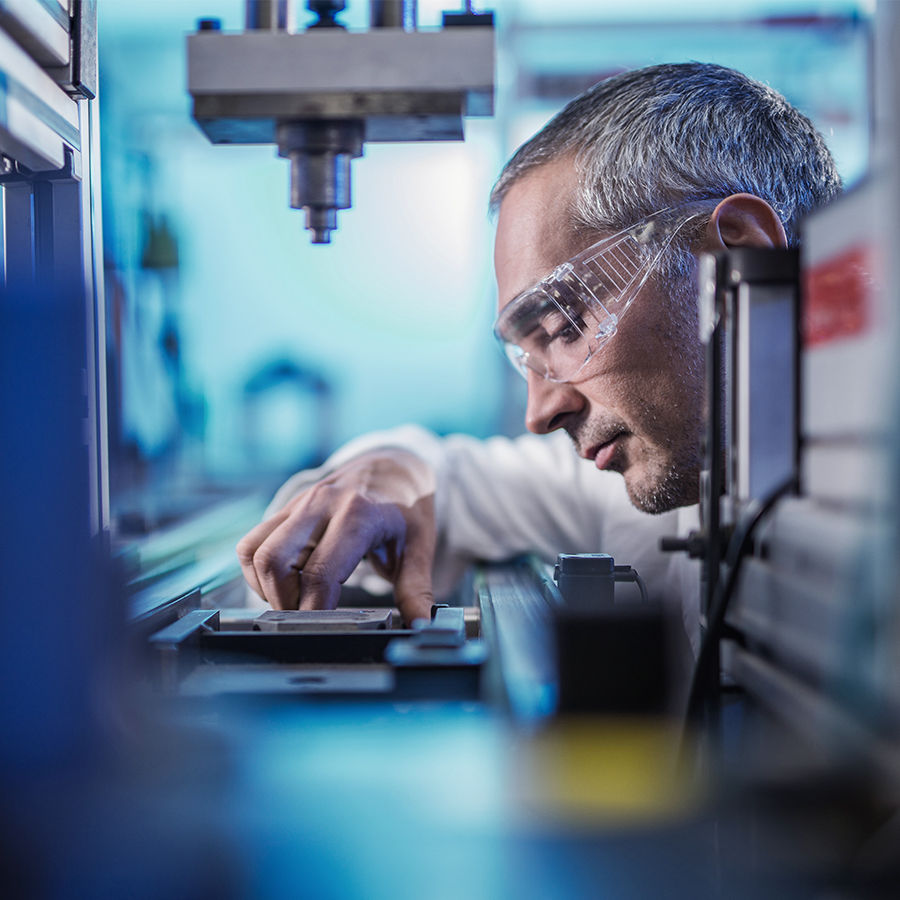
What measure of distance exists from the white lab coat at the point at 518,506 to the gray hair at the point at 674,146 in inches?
21.3

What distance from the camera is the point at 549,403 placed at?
1343 millimetres

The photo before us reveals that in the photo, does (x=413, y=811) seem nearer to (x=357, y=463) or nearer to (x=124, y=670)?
(x=124, y=670)

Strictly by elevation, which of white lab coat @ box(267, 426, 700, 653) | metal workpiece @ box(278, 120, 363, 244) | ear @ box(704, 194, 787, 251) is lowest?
white lab coat @ box(267, 426, 700, 653)

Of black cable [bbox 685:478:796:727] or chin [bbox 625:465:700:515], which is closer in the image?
black cable [bbox 685:478:796:727]

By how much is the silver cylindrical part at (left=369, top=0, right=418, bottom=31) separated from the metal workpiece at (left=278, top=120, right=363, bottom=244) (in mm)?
76

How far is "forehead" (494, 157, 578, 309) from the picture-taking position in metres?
1.30

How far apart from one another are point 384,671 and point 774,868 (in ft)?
1.00

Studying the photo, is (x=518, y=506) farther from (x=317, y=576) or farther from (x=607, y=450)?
(x=317, y=576)

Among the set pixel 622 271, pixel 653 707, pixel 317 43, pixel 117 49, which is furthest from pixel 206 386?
pixel 653 707

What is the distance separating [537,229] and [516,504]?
70 centimetres

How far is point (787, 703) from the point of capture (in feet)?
1.54

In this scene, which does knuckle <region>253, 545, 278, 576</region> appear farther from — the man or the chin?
the chin

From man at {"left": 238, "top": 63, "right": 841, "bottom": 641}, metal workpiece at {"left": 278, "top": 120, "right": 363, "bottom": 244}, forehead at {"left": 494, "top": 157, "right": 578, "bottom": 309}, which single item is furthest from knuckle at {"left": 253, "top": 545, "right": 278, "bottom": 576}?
forehead at {"left": 494, "top": 157, "right": 578, "bottom": 309}

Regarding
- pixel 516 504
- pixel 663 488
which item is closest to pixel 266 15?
pixel 663 488
